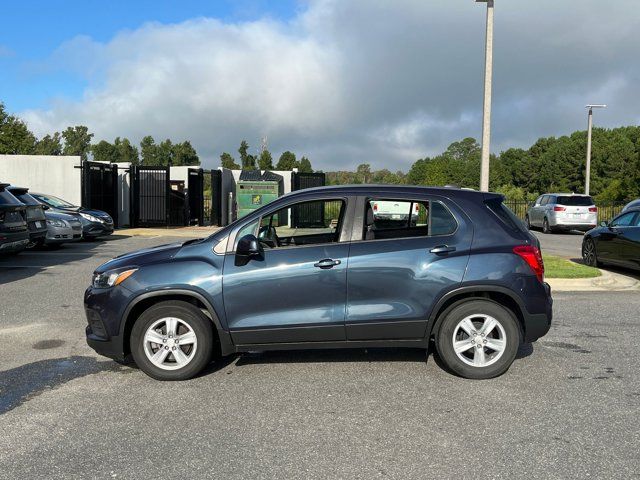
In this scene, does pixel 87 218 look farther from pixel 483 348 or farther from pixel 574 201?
pixel 574 201

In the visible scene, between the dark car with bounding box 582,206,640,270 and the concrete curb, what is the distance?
19.2 inches

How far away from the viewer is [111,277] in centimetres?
495

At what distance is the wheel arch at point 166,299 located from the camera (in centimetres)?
483

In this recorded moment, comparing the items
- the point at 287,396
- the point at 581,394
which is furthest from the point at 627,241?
the point at 287,396

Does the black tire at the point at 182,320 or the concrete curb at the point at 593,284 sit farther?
the concrete curb at the point at 593,284

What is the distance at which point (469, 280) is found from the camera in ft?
16.0

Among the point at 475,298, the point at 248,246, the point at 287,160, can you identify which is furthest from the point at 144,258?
the point at 287,160

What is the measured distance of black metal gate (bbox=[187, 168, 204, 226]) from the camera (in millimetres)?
26203

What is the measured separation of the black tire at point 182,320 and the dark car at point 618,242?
8.86m

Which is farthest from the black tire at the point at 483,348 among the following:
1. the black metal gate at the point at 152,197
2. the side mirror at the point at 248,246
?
the black metal gate at the point at 152,197

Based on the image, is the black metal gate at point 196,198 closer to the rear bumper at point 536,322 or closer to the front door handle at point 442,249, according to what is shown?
the front door handle at point 442,249

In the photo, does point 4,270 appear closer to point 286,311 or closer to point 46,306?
point 46,306

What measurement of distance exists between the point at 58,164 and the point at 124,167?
310 cm

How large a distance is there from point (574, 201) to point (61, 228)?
19262mm
